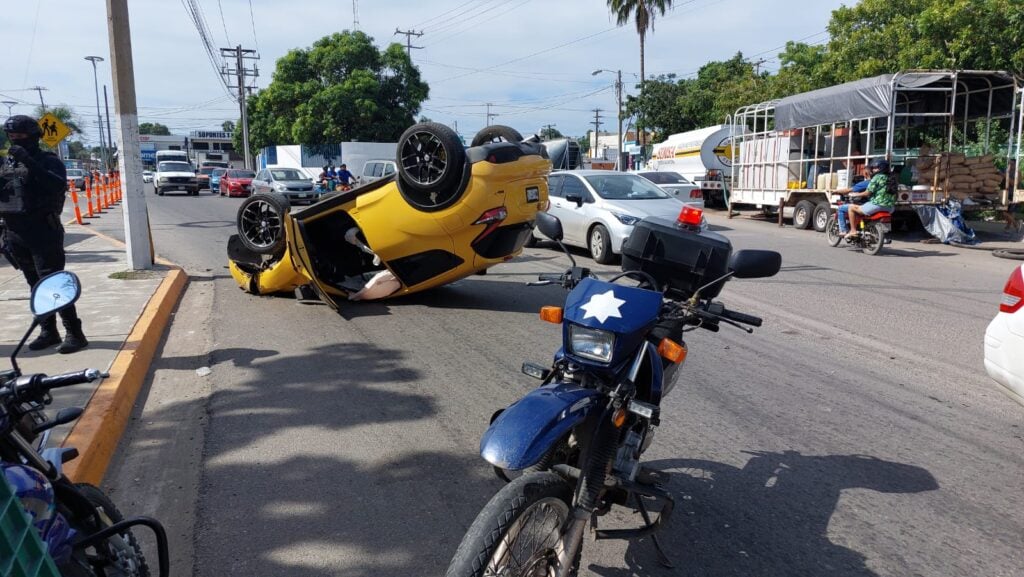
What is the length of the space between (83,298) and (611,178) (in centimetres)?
826

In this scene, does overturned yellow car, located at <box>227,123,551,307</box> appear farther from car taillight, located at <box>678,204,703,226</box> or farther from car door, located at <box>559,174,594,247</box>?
car taillight, located at <box>678,204,703,226</box>

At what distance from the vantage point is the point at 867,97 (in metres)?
15.8

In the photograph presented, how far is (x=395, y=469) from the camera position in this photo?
13.7ft

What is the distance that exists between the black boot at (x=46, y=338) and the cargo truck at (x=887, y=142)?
47.4ft

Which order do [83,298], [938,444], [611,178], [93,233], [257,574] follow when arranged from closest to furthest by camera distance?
[257,574]
[938,444]
[83,298]
[611,178]
[93,233]

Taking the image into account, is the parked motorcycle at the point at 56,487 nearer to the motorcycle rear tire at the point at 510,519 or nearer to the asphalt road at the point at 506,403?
the asphalt road at the point at 506,403

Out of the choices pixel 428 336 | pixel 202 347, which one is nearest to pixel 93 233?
pixel 202 347

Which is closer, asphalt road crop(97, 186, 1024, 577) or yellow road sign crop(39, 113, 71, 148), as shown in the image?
asphalt road crop(97, 186, 1024, 577)

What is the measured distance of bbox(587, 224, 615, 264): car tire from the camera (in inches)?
456

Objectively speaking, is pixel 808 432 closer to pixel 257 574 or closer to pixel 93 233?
pixel 257 574

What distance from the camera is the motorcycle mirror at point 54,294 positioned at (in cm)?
248

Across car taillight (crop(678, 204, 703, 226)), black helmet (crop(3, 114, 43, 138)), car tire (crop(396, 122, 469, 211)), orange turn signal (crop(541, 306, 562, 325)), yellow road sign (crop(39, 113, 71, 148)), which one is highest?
yellow road sign (crop(39, 113, 71, 148))

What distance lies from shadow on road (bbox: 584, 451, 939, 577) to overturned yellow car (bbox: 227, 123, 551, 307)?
3978 millimetres

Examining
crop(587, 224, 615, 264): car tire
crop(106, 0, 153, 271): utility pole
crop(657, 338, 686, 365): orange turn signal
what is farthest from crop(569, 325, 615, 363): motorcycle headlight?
crop(106, 0, 153, 271): utility pole
